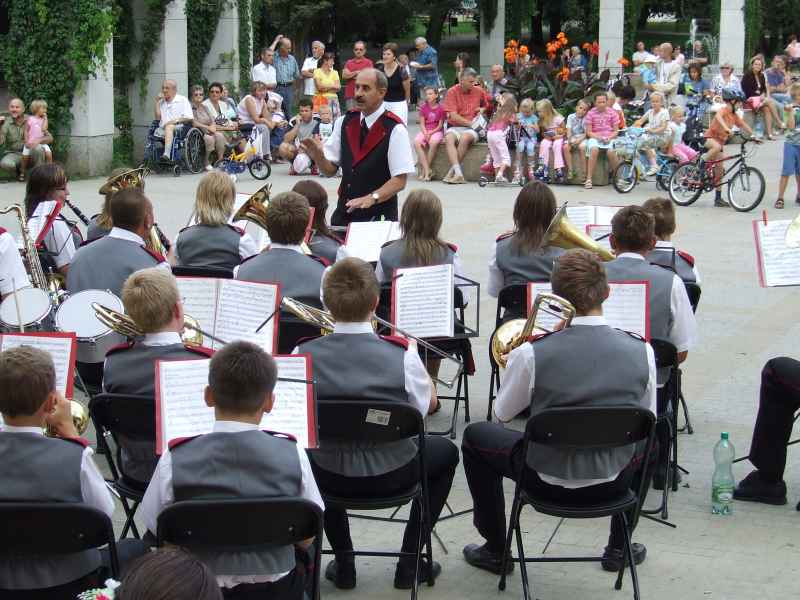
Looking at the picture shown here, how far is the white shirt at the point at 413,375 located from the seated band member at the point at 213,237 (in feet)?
7.92

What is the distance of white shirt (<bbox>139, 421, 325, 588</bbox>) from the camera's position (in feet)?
12.0

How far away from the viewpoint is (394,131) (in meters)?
8.14

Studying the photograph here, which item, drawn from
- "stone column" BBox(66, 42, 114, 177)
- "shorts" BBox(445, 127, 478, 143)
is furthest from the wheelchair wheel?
"shorts" BBox(445, 127, 478, 143)

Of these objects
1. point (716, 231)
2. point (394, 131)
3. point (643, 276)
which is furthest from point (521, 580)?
point (716, 231)

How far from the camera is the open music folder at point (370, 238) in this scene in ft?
22.9

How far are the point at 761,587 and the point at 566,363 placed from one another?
1246 mm

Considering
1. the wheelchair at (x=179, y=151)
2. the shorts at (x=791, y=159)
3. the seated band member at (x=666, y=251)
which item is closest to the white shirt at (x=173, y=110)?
the wheelchair at (x=179, y=151)

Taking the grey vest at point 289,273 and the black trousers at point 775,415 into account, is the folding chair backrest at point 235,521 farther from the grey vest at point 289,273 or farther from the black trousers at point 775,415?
the black trousers at point 775,415

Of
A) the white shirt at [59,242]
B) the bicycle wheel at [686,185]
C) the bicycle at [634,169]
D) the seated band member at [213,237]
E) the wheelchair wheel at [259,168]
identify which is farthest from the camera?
the wheelchair wheel at [259,168]

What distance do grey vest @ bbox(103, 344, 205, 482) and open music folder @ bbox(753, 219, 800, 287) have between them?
2.65 m

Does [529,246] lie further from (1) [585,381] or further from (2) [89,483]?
(2) [89,483]

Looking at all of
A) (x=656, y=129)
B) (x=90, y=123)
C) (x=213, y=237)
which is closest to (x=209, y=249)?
(x=213, y=237)

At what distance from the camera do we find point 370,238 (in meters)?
7.02

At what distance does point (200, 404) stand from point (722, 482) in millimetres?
2728
